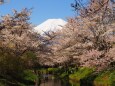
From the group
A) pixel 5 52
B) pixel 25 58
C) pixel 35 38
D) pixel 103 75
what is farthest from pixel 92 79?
pixel 35 38

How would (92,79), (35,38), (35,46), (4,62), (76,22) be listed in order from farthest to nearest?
(35,38)
(35,46)
(76,22)
(92,79)
(4,62)

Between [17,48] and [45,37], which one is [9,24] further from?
[45,37]

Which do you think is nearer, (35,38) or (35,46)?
(35,46)

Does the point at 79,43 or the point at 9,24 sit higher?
the point at 9,24

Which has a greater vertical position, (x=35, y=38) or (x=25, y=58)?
(x=35, y=38)

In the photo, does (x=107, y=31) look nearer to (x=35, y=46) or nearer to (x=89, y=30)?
(x=89, y=30)

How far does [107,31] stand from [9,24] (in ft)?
50.8

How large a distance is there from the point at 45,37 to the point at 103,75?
66.9 ft

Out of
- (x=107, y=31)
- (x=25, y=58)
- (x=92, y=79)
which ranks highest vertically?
(x=107, y=31)

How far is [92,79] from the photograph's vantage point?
142 feet

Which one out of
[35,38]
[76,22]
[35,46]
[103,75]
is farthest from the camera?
[35,38]

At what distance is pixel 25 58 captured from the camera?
44.7 metres

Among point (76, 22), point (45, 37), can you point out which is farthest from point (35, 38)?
point (76, 22)

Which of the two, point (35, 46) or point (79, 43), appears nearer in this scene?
point (79, 43)
